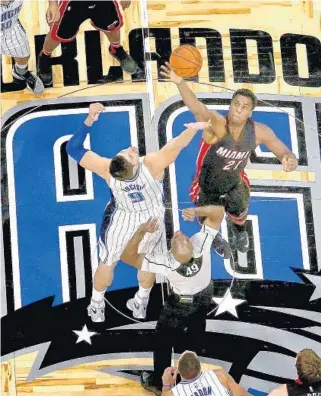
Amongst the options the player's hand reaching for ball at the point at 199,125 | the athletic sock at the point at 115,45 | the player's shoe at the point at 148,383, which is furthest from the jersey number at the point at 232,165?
the player's shoe at the point at 148,383

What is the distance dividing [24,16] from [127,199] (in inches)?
80.9

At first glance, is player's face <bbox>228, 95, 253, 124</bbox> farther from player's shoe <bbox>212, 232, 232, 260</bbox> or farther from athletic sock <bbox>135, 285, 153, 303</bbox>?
athletic sock <bbox>135, 285, 153, 303</bbox>

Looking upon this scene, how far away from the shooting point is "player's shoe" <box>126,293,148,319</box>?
24.7 feet

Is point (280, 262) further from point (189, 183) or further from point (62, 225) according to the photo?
point (62, 225)

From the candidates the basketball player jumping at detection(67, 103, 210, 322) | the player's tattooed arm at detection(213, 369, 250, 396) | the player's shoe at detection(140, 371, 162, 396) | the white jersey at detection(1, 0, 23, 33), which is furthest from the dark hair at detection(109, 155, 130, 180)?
the player's tattooed arm at detection(213, 369, 250, 396)

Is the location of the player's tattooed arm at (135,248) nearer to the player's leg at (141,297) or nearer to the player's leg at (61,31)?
the player's leg at (141,297)

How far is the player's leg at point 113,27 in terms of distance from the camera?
313 inches

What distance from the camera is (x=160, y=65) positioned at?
794 cm

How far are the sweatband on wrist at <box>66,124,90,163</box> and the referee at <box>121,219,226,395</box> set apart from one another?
864 mm

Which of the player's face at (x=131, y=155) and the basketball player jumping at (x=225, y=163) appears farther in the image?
the basketball player jumping at (x=225, y=163)

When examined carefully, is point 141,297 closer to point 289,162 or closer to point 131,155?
point 131,155

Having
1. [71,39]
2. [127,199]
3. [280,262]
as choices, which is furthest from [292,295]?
[71,39]

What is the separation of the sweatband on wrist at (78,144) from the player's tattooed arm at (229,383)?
7.38 ft

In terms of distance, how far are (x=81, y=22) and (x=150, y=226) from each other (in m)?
2.05
